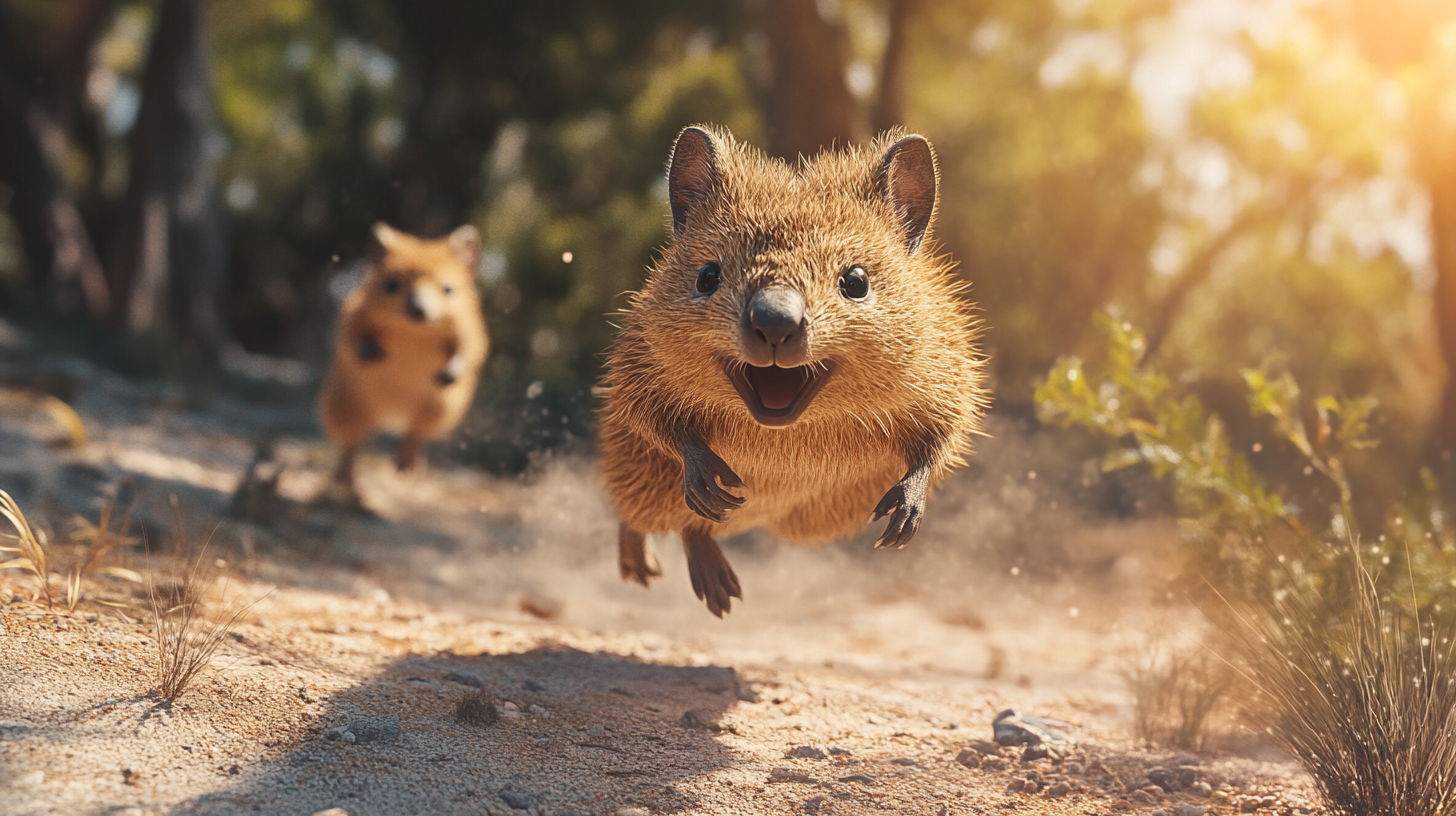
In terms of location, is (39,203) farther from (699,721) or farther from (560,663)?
(699,721)

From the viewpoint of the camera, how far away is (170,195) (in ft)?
42.3

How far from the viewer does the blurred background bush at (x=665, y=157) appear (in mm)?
10156

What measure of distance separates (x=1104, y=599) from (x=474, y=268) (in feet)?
15.0

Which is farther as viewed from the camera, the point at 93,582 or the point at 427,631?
the point at 427,631

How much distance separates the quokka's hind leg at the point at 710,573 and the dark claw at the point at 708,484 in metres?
0.45

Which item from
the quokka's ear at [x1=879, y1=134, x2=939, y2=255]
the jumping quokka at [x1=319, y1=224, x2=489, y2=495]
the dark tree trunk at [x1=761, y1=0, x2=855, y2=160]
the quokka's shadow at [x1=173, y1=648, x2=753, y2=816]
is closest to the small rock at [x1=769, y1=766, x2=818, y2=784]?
the quokka's shadow at [x1=173, y1=648, x2=753, y2=816]

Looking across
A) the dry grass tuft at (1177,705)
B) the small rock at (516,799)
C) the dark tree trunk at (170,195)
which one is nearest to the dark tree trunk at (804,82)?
the dry grass tuft at (1177,705)

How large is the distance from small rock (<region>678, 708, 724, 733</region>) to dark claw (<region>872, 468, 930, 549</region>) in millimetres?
1065

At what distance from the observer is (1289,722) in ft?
10.6

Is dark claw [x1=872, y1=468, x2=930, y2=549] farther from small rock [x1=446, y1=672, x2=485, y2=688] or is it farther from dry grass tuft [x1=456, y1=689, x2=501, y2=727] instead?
small rock [x1=446, y1=672, x2=485, y2=688]

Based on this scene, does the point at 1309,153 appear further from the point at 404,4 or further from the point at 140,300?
the point at 140,300

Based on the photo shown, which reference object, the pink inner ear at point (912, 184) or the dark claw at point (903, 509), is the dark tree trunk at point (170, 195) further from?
the dark claw at point (903, 509)

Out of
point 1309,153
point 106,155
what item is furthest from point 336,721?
point 106,155

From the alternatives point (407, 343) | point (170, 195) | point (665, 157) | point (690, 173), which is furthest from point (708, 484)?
point (170, 195)
